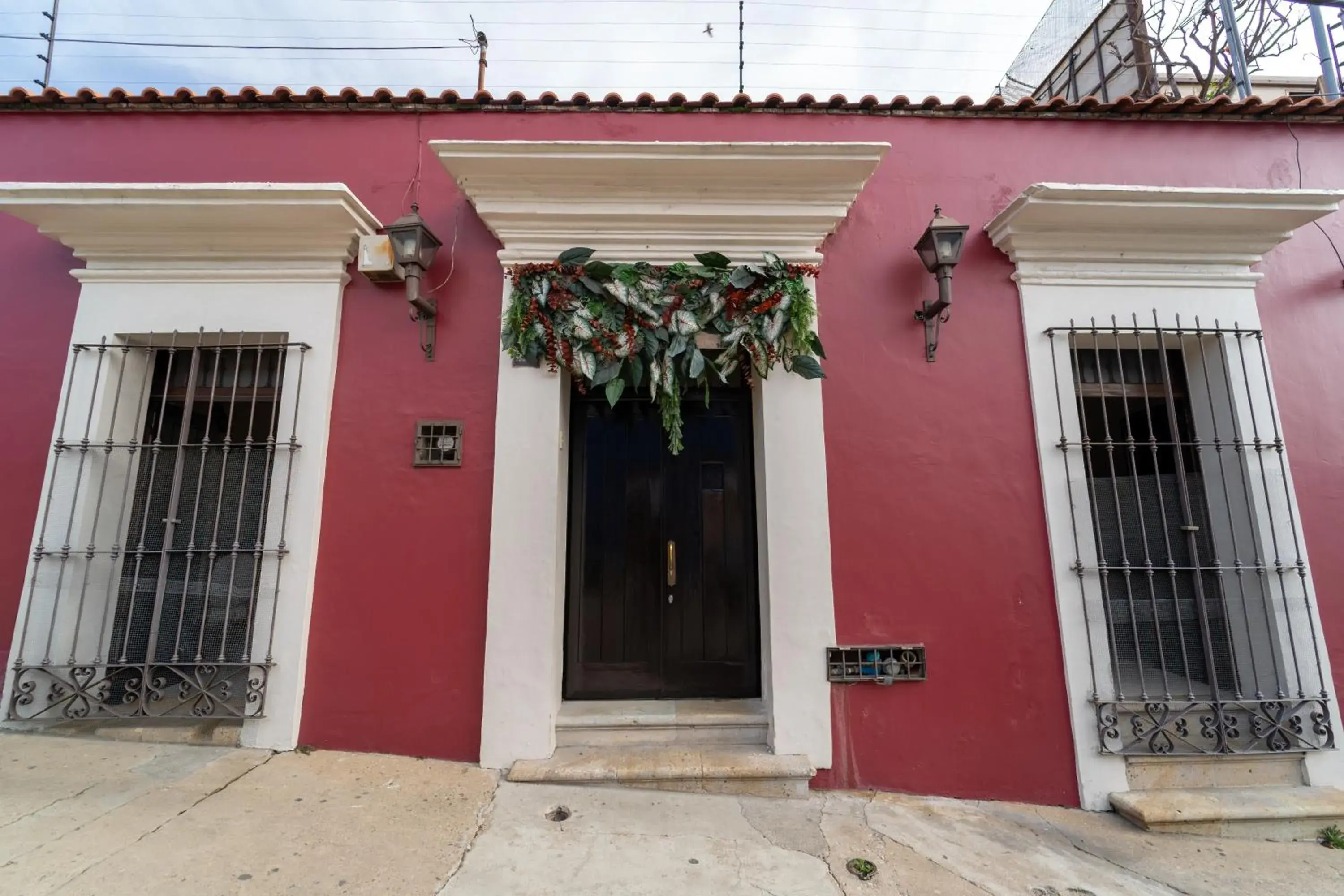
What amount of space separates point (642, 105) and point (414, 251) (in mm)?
1733

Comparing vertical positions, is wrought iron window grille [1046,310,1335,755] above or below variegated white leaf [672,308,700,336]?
below

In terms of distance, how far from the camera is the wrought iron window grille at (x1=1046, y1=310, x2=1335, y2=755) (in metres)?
3.23

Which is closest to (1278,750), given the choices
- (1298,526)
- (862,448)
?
(1298,526)

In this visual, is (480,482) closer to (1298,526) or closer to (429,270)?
(429,270)

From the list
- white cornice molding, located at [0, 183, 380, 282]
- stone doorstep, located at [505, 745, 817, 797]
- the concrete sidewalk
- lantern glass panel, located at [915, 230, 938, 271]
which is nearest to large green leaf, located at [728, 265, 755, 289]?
lantern glass panel, located at [915, 230, 938, 271]

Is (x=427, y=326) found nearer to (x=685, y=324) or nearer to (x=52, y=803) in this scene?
(x=685, y=324)

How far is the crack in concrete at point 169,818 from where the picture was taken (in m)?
2.10

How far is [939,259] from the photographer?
3.40 m

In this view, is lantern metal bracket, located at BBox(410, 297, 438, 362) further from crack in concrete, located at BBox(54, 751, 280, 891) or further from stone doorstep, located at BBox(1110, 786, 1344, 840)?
stone doorstep, located at BBox(1110, 786, 1344, 840)

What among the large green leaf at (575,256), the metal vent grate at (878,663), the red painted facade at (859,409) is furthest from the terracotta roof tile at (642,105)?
the metal vent grate at (878,663)

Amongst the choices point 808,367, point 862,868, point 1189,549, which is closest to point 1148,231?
point 1189,549

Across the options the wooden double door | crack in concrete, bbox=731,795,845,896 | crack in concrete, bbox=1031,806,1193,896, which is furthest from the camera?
the wooden double door

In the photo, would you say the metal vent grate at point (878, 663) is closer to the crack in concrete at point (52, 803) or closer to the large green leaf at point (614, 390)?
the large green leaf at point (614, 390)

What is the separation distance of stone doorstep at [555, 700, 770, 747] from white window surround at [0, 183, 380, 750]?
1519 mm
